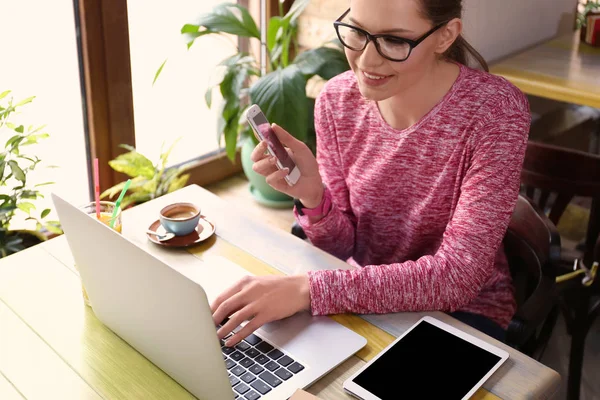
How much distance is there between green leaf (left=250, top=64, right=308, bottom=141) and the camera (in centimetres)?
211

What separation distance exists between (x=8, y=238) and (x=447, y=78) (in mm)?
1276

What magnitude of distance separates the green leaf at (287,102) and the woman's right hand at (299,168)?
820 millimetres

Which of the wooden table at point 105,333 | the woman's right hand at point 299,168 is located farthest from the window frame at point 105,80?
the woman's right hand at point 299,168

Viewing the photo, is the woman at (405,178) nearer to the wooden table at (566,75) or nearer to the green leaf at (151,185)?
the wooden table at (566,75)

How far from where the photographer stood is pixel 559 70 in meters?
2.13

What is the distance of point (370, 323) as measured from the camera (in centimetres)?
104

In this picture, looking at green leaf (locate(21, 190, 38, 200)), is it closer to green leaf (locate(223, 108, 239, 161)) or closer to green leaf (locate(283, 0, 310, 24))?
green leaf (locate(223, 108, 239, 161))

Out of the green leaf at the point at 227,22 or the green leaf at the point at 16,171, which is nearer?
the green leaf at the point at 16,171

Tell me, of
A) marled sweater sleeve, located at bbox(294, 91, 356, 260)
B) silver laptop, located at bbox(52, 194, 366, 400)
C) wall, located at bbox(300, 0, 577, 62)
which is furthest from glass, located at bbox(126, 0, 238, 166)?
silver laptop, located at bbox(52, 194, 366, 400)

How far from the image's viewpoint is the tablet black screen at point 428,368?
2.93ft

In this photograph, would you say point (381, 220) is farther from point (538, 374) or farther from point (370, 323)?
point (538, 374)

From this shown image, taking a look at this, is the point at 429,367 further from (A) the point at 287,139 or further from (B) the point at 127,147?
(B) the point at 127,147

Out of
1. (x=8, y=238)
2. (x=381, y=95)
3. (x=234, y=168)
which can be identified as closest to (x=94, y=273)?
(x=381, y=95)

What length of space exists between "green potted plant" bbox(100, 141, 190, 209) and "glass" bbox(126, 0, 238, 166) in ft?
0.64
